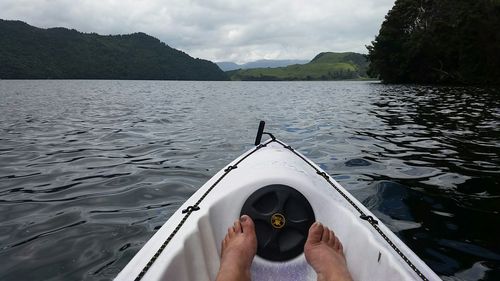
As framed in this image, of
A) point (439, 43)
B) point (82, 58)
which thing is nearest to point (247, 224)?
point (439, 43)

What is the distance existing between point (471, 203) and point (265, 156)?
3142 millimetres

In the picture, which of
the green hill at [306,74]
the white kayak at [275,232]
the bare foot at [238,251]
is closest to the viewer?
the white kayak at [275,232]

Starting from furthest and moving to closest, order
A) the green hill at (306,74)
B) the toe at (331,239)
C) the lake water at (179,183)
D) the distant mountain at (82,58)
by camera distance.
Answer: the green hill at (306,74), the distant mountain at (82,58), the lake water at (179,183), the toe at (331,239)

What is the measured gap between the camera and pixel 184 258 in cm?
279

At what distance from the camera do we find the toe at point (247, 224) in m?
3.28

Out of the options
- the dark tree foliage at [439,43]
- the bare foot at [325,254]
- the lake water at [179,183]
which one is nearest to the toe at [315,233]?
the bare foot at [325,254]

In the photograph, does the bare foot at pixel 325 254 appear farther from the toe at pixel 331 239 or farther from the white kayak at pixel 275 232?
the white kayak at pixel 275 232

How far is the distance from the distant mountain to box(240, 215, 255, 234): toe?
11767 centimetres

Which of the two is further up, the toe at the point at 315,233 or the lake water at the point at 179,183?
the toe at the point at 315,233

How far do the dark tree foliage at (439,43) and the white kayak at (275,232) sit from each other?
49321mm

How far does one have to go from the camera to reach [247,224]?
10.9 feet

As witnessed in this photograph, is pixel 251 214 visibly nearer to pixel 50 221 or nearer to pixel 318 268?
pixel 318 268

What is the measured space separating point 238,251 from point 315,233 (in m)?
0.71

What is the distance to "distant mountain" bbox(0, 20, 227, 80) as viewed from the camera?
112 meters
